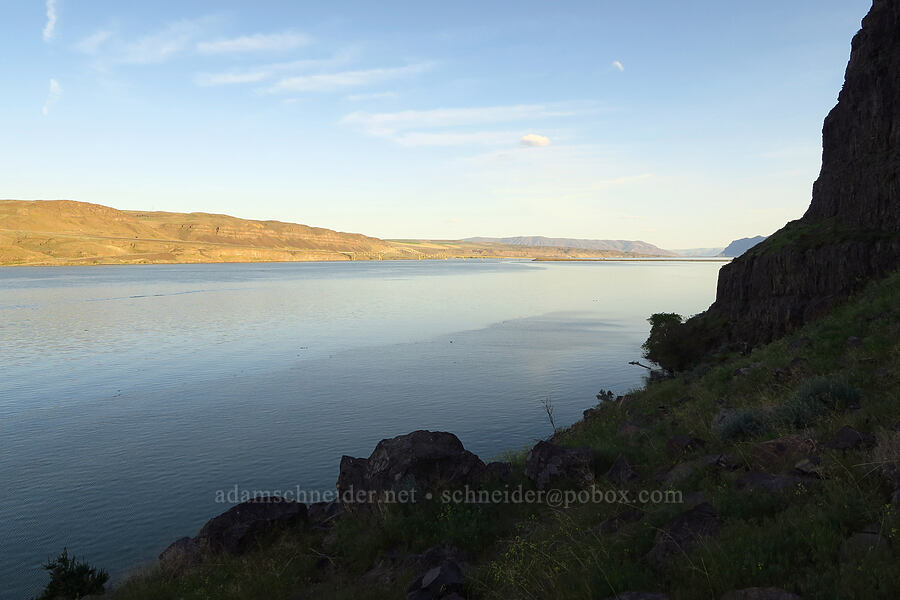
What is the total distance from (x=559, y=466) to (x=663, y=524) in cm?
519

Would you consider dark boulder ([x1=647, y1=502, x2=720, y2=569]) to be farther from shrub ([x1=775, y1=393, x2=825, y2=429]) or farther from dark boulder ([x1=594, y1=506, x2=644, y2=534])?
shrub ([x1=775, y1=393, x2=825, y2=429])

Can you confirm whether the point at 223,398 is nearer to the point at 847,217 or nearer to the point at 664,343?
the point at 664,343

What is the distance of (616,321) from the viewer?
238 feet

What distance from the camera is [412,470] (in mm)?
14672

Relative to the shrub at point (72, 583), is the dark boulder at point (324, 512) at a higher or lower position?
higher

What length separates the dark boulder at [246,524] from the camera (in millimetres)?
13602

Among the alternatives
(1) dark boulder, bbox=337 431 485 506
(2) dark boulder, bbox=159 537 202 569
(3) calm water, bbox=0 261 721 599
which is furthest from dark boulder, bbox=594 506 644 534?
(3) calm water, bbox=0 261 721 599

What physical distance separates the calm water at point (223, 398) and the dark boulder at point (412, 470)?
6236 millimetres

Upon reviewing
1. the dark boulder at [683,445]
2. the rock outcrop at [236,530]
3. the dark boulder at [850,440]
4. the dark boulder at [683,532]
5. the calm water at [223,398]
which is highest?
the dark boulder at [850,440]

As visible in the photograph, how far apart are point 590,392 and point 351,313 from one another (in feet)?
169

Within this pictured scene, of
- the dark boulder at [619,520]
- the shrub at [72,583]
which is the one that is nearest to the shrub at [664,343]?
the dark boulder at [619,520]

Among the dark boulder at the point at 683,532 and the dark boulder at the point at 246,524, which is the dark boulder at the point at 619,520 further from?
the dark boulder at the point at 246,524

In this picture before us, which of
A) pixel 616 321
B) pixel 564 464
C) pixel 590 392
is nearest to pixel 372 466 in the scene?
pixel 564 464

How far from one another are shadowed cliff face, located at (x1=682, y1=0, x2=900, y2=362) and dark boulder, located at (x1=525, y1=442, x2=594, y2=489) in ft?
78.6
